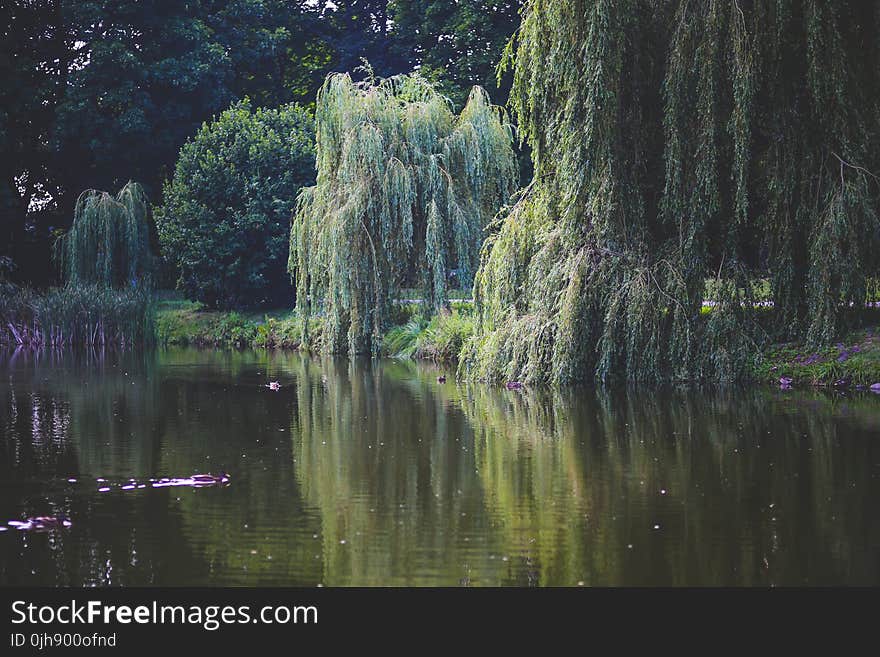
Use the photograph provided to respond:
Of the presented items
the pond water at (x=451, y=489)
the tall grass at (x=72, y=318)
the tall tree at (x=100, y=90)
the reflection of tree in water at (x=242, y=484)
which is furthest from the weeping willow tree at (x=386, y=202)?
the tall tree at (x=100, y=90)

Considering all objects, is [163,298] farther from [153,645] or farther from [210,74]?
[153,645]

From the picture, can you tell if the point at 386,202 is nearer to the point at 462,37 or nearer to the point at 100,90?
the point at 462,37

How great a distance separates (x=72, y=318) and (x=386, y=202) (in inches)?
339

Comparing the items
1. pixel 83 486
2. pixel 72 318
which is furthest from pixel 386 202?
pixel 83 486

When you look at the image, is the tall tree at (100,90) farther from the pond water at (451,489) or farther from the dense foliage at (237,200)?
the pond water at (451,489)

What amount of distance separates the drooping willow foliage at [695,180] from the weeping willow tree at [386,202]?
735cm

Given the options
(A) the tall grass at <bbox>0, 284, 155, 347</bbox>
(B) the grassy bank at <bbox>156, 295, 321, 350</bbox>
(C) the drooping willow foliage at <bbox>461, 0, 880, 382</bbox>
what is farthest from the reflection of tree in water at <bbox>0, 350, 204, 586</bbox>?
(B) the grassy bank at <bbox>156, 295, 321, 350</bbox>

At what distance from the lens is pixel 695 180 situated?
1421 centimetres

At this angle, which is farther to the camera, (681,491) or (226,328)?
(226,328)

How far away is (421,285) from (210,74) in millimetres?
16699

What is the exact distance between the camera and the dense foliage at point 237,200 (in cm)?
3050

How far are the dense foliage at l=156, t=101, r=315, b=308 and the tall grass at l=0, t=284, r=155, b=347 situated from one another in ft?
13.1

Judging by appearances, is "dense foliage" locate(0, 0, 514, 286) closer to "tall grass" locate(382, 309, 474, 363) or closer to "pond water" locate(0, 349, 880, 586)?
"tall grass" locate(382, 309, 474, 363)

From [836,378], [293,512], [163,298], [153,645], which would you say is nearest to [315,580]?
[153,645]
